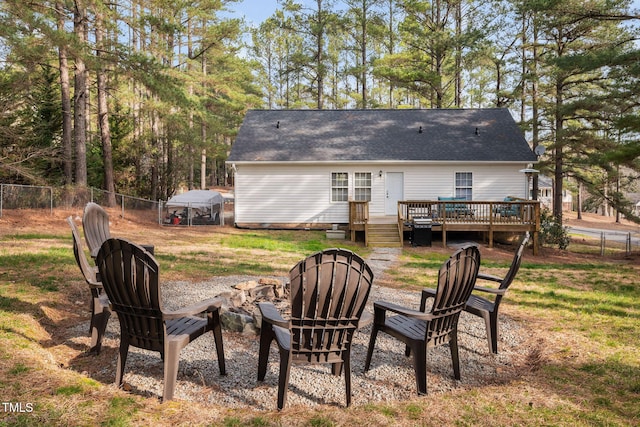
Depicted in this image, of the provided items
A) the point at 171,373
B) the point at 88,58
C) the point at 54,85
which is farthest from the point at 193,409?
the point at 54,85

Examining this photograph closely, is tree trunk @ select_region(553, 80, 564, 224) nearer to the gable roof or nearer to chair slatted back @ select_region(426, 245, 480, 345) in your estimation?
the gable roof

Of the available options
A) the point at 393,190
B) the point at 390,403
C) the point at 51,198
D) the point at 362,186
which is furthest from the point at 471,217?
the point at 51,198

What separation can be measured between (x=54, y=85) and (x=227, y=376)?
20611 millimetres

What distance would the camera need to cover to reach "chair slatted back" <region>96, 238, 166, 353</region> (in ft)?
9.90

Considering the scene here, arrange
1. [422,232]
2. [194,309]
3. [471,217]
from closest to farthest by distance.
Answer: [194,309], [422,232], [471,217]

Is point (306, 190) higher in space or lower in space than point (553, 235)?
higher

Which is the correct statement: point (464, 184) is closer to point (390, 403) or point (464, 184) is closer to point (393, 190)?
point (393, 190)

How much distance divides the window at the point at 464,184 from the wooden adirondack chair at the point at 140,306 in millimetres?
15277

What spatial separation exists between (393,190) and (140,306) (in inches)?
583

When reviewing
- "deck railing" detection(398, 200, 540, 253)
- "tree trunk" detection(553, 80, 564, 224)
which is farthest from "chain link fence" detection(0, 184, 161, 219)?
"tree trunk" detection(553, 80, 564, 224)

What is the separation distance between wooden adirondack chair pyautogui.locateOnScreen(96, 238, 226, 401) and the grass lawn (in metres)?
0.34

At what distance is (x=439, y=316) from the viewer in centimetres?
342

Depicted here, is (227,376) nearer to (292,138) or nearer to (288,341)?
(288,341)

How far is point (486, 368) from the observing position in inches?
155
